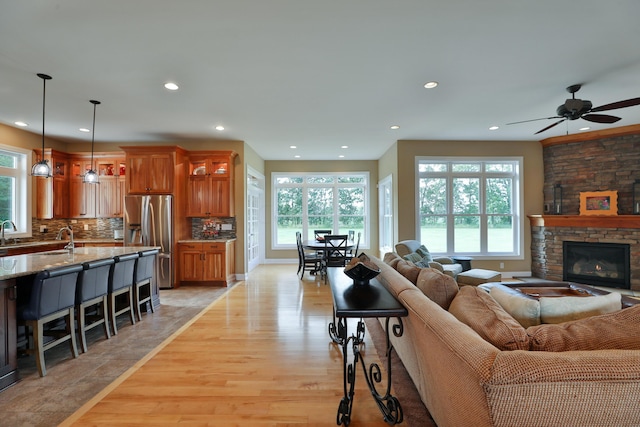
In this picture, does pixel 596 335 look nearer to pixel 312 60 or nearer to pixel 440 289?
pixel 440 289

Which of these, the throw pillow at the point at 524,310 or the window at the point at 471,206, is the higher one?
the window at the point at 471,206

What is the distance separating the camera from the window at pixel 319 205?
7930 millimetres

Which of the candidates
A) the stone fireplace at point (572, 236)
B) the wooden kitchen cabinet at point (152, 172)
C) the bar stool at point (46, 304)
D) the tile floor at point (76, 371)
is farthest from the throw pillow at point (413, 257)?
the wooden kitchen cabinet at point (152, 172)

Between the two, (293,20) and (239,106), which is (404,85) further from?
(239,106)

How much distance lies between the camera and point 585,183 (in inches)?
211

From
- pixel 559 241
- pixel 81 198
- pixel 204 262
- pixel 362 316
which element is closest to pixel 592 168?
pixel 559 241

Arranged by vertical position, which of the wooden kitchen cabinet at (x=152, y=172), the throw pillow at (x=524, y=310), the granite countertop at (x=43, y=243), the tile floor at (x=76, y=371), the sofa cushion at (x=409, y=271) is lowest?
the tile floor at (x=76, y=371)

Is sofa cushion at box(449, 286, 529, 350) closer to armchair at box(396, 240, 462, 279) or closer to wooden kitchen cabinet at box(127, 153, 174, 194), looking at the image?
armchair at box(396, 240, 462, 279)

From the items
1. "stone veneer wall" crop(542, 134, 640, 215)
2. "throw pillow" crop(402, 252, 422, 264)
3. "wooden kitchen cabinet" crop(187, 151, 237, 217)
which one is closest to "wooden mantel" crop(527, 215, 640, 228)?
"stone veneer wall" crop(542, 134, 640, 215)

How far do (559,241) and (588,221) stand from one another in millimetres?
575

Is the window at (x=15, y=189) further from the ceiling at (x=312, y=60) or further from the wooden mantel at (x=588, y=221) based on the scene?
the wooden mantel at (x=588, y=221)

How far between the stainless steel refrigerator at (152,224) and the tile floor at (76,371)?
148cm

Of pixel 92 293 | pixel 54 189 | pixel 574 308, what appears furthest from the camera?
pixel 54 189

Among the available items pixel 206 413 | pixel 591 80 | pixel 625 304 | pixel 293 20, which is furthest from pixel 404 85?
pixel 206 413
